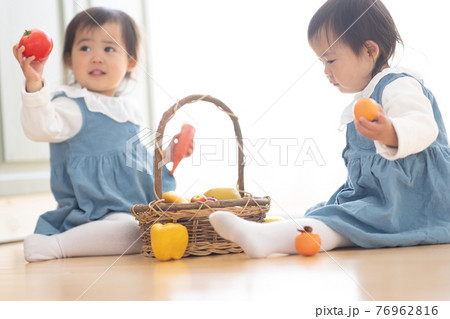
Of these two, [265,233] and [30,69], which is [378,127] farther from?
[30,69]

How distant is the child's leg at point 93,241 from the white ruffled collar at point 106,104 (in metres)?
0.35

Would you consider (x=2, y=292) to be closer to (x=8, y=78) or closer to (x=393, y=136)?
(x=393, y=136)

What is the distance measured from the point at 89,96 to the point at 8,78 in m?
0.53

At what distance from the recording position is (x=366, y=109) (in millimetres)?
1055

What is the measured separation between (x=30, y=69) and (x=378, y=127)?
84 cm

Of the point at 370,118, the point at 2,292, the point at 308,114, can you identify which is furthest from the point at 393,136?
the point at 308,114

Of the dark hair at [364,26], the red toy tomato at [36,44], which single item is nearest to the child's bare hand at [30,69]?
the red toy tomato at [36,44]

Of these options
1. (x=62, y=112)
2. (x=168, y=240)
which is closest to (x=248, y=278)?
(x=168, y=240)

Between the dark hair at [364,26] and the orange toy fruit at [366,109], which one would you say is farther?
the dark hair at [364,26]

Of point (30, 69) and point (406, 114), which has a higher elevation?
point (30, 69)

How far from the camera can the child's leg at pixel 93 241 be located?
A: 54.1 inches

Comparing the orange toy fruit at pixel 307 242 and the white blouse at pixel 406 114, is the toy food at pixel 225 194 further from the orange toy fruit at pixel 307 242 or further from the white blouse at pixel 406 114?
the white blouse at pixel 406 114

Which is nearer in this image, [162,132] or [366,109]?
[366,109]

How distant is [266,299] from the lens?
79cm
